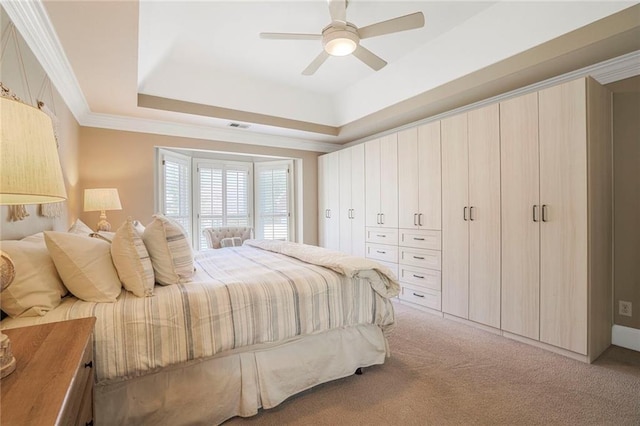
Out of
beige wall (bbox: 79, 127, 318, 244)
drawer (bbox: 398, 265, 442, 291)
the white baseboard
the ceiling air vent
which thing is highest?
the ceiling air vent

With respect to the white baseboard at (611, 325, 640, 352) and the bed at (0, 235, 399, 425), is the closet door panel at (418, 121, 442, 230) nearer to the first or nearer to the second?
the bed at (0, 235, 399, 425)

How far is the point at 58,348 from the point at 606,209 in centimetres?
366

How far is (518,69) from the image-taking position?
2.60 metres

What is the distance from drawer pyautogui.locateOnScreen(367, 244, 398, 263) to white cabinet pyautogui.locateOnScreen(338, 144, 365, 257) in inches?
6.4

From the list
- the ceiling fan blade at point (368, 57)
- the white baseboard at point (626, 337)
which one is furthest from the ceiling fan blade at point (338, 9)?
the white baseboard at point (626, 337)

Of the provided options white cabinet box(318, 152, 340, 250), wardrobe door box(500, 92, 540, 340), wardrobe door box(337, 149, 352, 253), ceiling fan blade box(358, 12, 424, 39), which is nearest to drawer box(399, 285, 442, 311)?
wardrobe door box(500, 92, 540, 340)

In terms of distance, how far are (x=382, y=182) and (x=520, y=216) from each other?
1.74 meters

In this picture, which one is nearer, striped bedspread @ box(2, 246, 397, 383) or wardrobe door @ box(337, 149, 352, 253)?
striped bedspread @ box(2, 246, 397, 383)

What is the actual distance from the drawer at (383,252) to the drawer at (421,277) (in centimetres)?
19

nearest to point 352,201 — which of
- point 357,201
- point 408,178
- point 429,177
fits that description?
point 357,201

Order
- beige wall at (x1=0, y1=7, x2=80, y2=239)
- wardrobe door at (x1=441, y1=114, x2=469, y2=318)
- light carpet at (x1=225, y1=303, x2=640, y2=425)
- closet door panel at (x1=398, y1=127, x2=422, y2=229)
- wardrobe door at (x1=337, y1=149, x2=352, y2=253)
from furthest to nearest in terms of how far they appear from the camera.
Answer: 1. wardrobe door at (x1=337, y1=149, x2=352, y2=253)
2. closet door panel at (x1=398, y1=127, x2=422, y2=229)
3. wardrobe door at (x1=441, y1=114, x2=469, y2=318)
4. light carpet at (x1=225, y1=303, x2=640, y2=425)
5. beige wall at (x1=0, y1=7, x2=80, y2=239)

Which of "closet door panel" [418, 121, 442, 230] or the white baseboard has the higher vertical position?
"closet door panel" [418, 121, 442, 230]

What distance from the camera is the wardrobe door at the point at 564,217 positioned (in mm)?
2266

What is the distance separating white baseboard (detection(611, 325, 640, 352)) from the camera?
246cm
